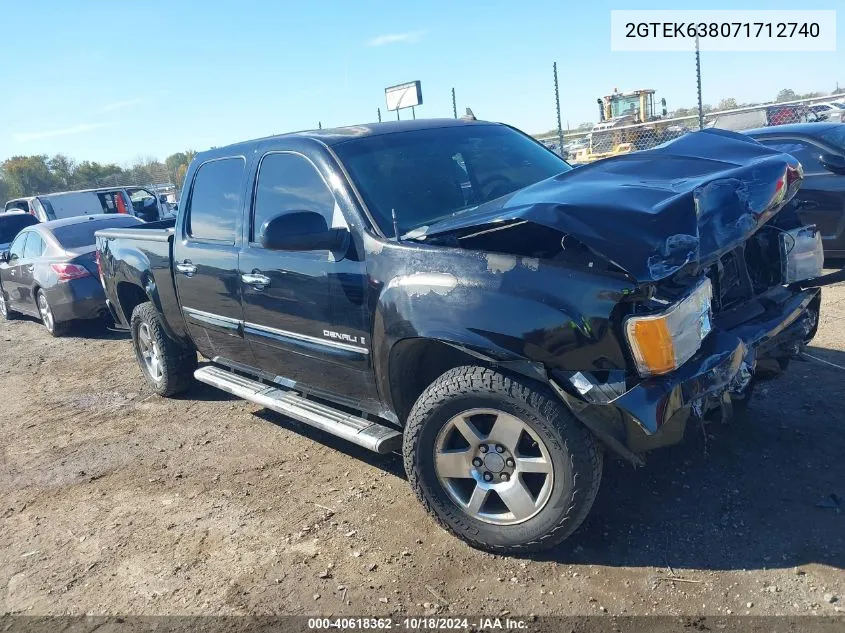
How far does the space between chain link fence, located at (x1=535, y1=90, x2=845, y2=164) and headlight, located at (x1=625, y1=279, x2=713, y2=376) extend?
5.90 m

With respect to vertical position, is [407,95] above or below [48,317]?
above

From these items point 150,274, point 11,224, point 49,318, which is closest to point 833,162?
point 150,274

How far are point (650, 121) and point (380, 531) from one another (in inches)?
768

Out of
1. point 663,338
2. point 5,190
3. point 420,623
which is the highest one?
point 5,190

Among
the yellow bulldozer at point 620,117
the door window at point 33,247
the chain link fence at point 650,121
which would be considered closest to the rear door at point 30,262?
the door window at point 33,247

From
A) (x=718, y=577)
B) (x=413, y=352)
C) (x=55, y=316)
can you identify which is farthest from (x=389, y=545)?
(x=55, y=316)

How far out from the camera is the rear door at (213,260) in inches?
169

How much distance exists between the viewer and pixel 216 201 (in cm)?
456

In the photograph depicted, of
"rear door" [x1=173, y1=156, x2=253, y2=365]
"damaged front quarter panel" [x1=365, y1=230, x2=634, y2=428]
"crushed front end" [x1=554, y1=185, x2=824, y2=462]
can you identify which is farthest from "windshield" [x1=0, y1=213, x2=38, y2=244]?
"crushed front end" [x1=554, y1=185, x2=824, y2=462]

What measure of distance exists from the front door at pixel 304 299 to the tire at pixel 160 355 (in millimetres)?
1584

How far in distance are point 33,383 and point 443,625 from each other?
242 inches

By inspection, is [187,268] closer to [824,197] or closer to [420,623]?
[420,623]

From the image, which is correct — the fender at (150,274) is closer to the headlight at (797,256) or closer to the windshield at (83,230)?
the windshield at (83,230)

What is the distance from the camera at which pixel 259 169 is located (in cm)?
415
